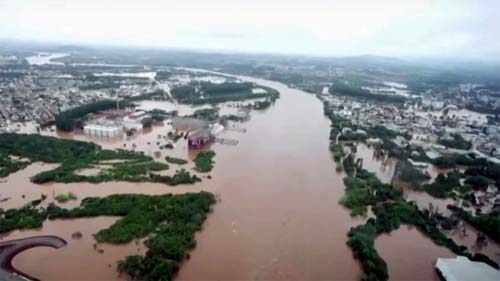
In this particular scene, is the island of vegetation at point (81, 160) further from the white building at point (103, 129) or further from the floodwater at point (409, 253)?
the floodwater at point (409, 253)

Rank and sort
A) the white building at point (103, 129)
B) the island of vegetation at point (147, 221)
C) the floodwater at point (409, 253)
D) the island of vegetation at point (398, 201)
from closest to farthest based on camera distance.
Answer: the island of vegetation at point (147, 221) → the floodwater at point (409, 253) → the island of vegetation at point (398, 201) → the white building at point (103, 129)

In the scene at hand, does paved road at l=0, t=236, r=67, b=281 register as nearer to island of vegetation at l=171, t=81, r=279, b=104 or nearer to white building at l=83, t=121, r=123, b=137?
white building at l=83, t=121, r=123, b=137

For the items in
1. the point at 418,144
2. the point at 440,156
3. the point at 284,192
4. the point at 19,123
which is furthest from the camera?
the point at 19,123

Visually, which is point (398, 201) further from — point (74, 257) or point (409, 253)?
point (74, 257)

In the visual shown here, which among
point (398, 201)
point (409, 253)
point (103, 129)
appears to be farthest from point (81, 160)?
point (409, 253)

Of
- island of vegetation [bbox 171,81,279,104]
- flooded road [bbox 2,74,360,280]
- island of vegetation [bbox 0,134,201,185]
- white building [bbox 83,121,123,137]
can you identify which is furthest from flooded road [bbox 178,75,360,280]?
island of vegetation [bbox 171,81,279,104]

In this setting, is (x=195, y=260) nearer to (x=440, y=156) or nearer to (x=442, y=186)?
(x=442, y=186)

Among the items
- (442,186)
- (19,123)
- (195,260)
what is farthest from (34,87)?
(442,186)

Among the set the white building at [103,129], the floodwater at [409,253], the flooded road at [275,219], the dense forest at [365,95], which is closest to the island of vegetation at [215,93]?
the dense forest at [365,95]
